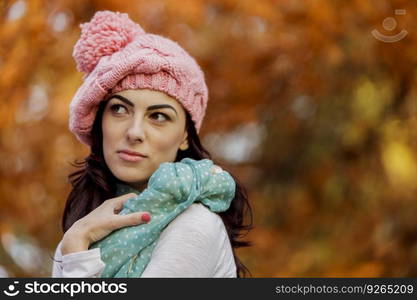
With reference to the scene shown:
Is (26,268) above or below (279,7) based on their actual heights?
below

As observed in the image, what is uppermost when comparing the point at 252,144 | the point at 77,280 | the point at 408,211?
the point at 252,144

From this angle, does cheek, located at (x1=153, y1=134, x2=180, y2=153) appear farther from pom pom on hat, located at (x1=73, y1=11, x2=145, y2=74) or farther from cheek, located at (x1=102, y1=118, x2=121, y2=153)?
pom pom on hat, located at (x1=73, y1=11, x2=145, y2=74)

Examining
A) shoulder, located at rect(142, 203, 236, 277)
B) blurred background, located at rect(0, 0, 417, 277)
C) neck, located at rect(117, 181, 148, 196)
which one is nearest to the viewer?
shoulder, located at rect(142, 203, 236, 277)

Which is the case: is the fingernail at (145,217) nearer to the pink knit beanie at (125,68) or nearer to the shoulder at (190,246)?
the shoulder at (190,246)

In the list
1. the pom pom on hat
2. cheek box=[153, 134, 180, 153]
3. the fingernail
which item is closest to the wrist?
the fingernail

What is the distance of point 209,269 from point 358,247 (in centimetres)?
264

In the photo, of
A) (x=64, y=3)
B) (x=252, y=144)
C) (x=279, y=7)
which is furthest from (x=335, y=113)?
(x=64, y=3)

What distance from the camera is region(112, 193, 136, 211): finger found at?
5.84 feet

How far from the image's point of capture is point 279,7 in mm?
4012

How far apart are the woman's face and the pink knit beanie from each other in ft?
0.09

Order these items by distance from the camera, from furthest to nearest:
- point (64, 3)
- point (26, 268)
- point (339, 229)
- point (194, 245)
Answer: point (339, 229), point (26, 268), point (64, 3), point (194, 245)

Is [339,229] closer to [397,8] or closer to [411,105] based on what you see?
[411,105]

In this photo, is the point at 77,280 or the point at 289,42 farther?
the point at 289,42

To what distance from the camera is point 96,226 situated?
172 centimetres
